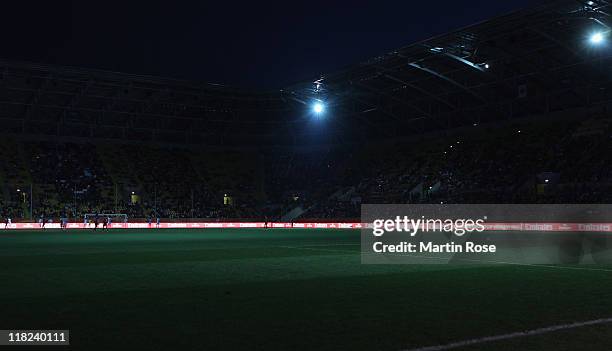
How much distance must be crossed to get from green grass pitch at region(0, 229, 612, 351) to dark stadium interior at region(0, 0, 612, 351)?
0.07 m

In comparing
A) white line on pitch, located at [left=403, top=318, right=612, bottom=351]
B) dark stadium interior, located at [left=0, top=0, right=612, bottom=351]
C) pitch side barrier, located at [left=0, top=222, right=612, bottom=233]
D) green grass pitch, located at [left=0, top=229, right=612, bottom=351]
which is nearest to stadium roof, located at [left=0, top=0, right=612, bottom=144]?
dark stadium interior, located at [left=0, top=0, right=612, bottom=351]

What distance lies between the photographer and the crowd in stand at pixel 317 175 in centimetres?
5462

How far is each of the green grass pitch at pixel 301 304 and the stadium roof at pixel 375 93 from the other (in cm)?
3234

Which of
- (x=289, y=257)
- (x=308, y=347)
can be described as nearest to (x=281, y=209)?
(x=289, y=257)

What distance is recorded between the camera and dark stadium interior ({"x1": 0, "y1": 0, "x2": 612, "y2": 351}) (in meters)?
10.1

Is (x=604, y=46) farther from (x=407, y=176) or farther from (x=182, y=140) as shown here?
(x=182, y=140)

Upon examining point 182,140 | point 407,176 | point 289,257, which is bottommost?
point 289,257

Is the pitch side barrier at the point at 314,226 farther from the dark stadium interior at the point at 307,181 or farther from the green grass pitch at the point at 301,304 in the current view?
the green grass pitch at the point at 301,304

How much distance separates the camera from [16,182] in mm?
65125

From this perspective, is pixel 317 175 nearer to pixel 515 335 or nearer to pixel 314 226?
pixel 314 226

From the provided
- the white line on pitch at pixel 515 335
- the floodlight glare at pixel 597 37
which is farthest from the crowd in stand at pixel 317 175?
the white line on pitch at pixel 515 335

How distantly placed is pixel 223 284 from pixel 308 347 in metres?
6.97

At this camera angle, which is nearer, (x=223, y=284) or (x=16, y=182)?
(x=223, y=284)

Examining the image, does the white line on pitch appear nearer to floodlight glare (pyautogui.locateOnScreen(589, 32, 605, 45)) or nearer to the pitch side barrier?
the pitch side barrier
